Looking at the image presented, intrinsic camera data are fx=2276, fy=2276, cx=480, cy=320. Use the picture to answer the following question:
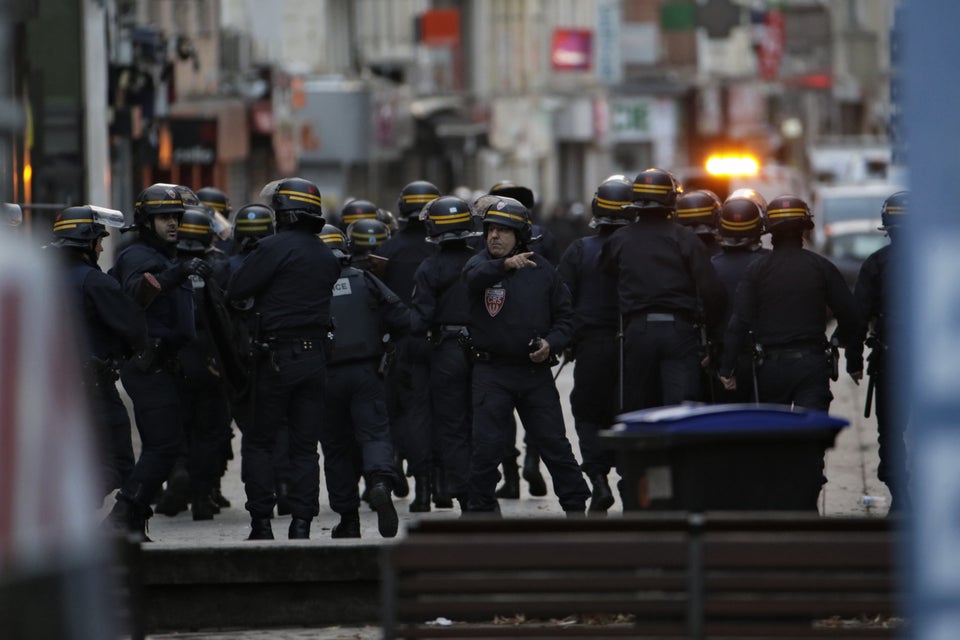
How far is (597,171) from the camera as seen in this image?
6325 centimetres

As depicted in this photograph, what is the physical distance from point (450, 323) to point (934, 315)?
8165 mm

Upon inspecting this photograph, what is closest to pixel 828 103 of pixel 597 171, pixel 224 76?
pixel 597 171

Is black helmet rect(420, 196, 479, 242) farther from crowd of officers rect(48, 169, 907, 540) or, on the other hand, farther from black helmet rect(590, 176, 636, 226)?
black helmet rect(590, 176, 636, 226)

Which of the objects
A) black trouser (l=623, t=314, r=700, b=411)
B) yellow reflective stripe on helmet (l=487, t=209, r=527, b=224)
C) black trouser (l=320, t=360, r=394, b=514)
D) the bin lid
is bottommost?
black trouser (l=320, t=360, r=394, b=514)

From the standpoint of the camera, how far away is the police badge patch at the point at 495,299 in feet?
37.8

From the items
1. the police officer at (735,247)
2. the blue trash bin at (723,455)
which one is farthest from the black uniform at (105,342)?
the blue trash bin at (723,455)

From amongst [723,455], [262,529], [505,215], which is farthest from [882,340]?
[723,455]

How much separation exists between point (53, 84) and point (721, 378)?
43.4 ft

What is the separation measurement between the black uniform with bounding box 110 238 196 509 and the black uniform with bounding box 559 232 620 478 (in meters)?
2.20

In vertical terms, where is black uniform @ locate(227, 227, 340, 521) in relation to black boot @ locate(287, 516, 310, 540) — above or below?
above

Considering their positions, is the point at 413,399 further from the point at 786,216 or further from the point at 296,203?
the point at 786,216

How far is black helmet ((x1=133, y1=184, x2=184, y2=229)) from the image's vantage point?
1178cm

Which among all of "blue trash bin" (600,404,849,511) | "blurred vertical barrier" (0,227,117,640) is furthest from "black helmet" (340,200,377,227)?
"blurred vertical barrier" (0,227,117,640)

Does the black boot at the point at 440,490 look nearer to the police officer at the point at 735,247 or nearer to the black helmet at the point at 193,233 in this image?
the police officer at the point at 735,247
